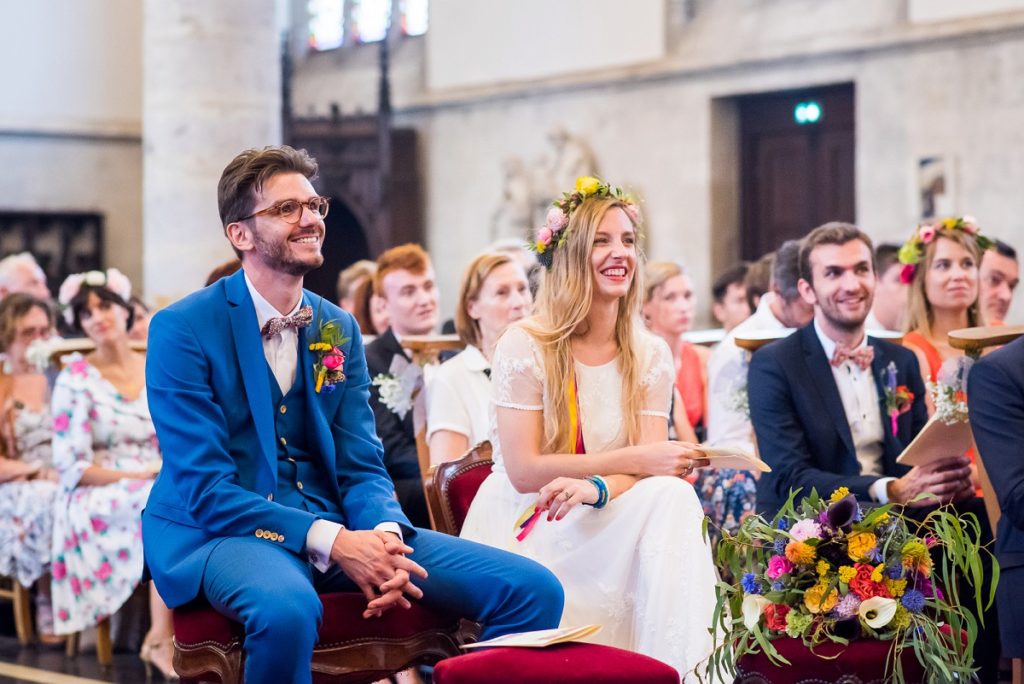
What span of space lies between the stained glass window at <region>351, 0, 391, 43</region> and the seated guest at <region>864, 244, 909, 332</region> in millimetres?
11029

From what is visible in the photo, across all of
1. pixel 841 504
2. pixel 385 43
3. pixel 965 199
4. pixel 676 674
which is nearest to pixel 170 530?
pixel 676 674

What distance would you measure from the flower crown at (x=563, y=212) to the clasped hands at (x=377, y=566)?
1069 millimetres

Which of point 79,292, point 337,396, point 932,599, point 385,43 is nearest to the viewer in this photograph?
point 932,599

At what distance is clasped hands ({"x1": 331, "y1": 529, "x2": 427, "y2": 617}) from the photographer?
11.8ft

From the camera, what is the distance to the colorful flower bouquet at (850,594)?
3480 mm

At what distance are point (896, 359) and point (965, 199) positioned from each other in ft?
25.0

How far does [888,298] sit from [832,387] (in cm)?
240

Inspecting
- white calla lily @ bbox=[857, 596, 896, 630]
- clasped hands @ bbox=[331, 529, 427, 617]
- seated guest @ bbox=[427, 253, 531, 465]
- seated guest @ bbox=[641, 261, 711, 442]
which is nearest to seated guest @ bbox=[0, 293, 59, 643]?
seated guest @ bbox=[427, 253, 531, 465]

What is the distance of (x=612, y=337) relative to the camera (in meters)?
4.38

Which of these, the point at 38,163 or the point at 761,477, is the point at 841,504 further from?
the point at 38,163

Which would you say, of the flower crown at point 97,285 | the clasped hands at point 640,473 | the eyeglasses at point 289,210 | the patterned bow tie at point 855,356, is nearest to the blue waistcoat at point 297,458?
the eyeglasses at point 289,210

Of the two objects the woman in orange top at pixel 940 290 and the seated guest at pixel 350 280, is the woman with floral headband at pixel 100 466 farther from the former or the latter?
the woman in orange top at pixel 940 290

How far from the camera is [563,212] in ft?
14.3

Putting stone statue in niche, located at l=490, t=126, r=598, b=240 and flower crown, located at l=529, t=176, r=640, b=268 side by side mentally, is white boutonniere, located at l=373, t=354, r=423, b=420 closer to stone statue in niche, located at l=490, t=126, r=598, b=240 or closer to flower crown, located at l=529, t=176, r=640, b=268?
flower crown, located at l=529, t=176, r=640, b=268
